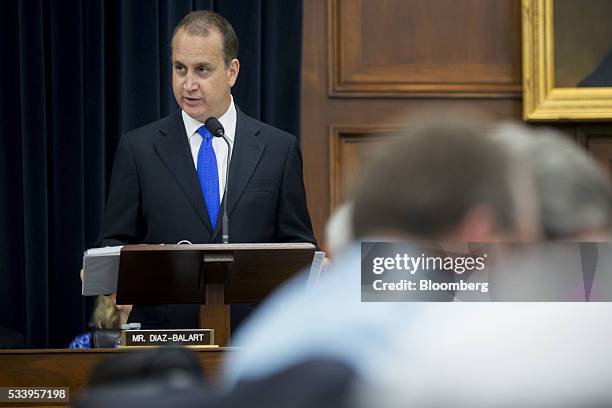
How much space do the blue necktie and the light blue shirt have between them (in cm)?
320

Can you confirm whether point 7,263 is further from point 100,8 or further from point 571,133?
point 571,133

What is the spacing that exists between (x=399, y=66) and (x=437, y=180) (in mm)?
4978

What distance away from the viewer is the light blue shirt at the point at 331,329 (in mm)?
1129

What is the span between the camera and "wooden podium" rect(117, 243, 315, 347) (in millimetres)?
3547

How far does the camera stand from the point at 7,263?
19.1ft

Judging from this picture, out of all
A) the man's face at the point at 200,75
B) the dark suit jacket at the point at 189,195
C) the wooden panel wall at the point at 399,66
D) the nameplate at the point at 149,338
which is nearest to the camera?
the nameplate at the point at 149,338

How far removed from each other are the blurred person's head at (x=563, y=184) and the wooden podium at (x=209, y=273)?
2.29m

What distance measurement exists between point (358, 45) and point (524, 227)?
4943 millimetres

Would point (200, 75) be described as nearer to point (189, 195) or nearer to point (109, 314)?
point (189, 195)

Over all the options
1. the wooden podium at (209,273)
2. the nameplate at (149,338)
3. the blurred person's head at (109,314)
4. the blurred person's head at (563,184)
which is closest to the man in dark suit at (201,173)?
the wooden podium at (209,273)

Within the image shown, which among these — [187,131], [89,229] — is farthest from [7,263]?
[187,131]

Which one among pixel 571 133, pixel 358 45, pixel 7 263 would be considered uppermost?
pixel 358 45

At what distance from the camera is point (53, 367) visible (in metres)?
3.56

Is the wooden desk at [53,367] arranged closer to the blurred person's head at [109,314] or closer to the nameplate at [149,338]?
the nameplate at [149,338]
